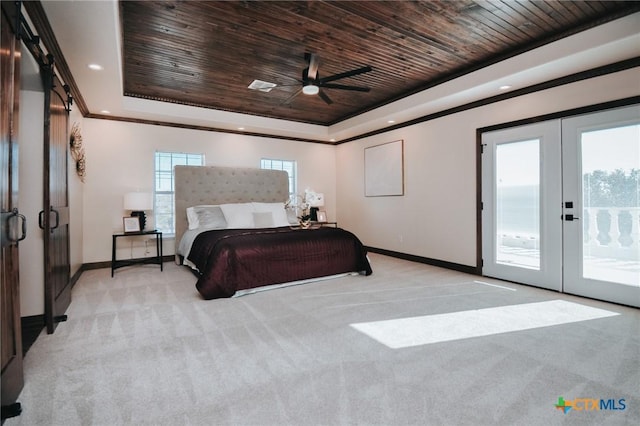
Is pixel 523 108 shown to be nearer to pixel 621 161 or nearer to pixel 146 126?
pixel 621 161

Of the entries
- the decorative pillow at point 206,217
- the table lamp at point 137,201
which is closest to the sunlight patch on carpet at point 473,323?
the decorative pillow at point 206,217

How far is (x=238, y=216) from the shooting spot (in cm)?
537

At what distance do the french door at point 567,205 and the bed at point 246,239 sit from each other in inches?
78.3

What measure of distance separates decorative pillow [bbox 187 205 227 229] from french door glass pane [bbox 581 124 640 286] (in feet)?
16.1

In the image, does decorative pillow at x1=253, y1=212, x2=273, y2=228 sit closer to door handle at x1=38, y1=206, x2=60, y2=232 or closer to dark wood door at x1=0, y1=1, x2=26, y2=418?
door handle at x1=38, y1=206, x2=60, y2=232

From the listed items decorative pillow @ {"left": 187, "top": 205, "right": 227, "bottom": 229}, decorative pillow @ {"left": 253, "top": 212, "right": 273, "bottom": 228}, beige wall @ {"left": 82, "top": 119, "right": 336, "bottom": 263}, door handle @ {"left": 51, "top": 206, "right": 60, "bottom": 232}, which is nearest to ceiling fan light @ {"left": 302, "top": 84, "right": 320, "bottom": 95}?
decorative pillow @ {"left": 253, "top": 212, "right": 273, "bottom": 228}

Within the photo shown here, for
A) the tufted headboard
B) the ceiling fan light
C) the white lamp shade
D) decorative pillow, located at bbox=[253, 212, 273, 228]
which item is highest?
the ceiling fan light

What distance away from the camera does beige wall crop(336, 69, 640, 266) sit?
12.4 feet

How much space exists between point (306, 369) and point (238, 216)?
3.68m

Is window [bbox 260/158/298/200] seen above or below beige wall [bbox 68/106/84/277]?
above

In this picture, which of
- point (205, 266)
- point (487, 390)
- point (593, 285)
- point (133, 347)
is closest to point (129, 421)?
point (133, 347)

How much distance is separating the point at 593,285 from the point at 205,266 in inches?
174

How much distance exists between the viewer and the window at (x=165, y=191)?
561cm

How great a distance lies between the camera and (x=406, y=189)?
586cm
